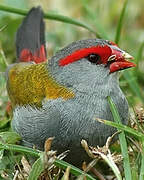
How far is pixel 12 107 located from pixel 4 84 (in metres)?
0.45

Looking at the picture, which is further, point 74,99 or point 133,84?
point 133,84

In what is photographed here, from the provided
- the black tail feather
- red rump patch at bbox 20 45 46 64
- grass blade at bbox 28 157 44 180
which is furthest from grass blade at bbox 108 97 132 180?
the black tail feather

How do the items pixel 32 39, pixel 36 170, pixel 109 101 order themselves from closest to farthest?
pixel 36 170
pixel 109 101
pixel 32 39

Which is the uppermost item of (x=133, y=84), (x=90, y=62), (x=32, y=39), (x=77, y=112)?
(x=90, y=62)

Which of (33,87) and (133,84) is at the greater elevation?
(33,87)

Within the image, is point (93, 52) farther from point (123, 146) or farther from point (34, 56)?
point (34, 56)

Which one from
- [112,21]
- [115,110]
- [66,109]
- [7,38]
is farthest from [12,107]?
[112,21]

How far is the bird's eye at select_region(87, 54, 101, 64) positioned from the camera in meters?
3.76

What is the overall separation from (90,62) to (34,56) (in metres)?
1.11

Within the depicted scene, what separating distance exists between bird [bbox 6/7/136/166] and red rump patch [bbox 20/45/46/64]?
28.6 inches

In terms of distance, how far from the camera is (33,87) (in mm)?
3988

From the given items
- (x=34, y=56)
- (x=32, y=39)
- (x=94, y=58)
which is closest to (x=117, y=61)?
(x=94, y=58)

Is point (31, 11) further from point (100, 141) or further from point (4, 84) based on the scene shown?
point (100, 141)

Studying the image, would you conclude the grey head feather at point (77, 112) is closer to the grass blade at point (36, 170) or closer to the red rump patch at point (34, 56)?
the grass blade at point (36, 170)
